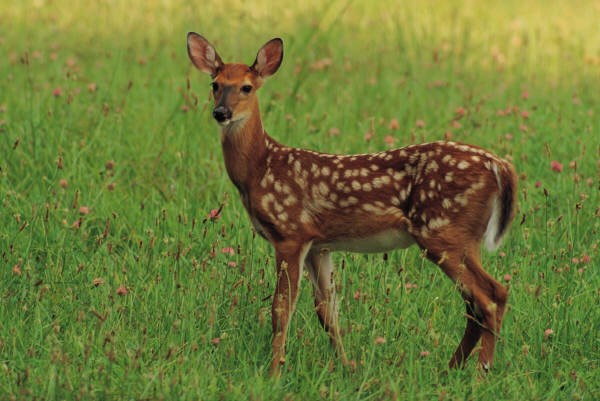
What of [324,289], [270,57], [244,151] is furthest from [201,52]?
[324,289]

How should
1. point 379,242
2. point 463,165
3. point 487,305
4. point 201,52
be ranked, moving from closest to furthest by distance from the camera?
point 487,305 < point 463,165 < point 379,242 < point 201,52

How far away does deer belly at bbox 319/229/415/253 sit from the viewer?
5.83 metres

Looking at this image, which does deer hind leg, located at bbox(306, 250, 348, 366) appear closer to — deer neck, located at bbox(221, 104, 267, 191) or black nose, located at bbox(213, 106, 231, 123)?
deer neck, located at bbox(221, 104, 267, 191)

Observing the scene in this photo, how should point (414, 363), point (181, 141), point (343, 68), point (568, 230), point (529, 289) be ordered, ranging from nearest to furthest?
point (414, 363), point (529, 289), point (568, 230), point (181, 141), point (343, 68)

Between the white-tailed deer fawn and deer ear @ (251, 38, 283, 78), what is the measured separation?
0.20ft

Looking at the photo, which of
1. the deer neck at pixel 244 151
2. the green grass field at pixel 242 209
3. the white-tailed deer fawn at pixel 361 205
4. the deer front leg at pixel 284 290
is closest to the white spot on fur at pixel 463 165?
the white-tailed deer fawn at pixel 361 205

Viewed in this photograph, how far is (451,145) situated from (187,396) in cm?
186

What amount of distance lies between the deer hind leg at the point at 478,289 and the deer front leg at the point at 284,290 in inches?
25.0

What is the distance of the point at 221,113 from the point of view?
5.86 m

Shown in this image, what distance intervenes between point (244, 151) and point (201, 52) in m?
0.72

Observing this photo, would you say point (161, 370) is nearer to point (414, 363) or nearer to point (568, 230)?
point (414, 363)

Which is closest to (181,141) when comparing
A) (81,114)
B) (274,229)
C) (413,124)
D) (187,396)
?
(81,114)

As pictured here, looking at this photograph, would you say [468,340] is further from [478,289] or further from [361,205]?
[361,205]

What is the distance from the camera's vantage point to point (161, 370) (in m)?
4.92
